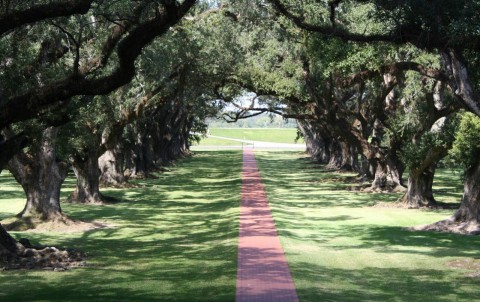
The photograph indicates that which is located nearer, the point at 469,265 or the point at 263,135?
the point at 469,265

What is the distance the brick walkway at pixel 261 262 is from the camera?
12.3 meters

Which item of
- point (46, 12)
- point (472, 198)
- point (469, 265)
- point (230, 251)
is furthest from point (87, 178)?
point (46, 12)

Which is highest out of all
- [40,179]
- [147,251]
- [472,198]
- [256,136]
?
[256,136]

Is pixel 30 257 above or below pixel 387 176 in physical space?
below

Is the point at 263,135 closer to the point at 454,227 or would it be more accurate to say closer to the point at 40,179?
the point at 40,179

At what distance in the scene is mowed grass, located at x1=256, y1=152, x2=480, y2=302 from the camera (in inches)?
513

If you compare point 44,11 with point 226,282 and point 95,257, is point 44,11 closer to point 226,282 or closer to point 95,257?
point 226,282

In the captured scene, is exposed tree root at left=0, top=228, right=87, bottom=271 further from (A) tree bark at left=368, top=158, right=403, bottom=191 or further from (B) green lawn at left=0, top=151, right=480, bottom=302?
(A) tree bark at left=368, top=158, right=403, bottom=191

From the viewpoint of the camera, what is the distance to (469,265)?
15594 millimetres

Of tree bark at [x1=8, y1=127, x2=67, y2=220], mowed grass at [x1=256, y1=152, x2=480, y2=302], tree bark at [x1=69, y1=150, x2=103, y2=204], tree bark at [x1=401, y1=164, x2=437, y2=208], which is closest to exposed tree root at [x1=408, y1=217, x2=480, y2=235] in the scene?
mowed grass at [x1=256, y1=152, x2=480, y2=302]

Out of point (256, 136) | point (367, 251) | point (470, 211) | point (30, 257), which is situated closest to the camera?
point (30, 257)

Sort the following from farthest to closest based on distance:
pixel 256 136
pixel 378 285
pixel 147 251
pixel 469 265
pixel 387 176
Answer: pixel 256 136 < pixel 387 176 < pixel 147 251 < pixel 469 265 < pixel 378 285

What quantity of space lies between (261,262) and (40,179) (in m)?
9.42

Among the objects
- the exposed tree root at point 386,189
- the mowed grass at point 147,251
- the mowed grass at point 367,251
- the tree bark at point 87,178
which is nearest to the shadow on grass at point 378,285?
the mowed grass at point 367,251
